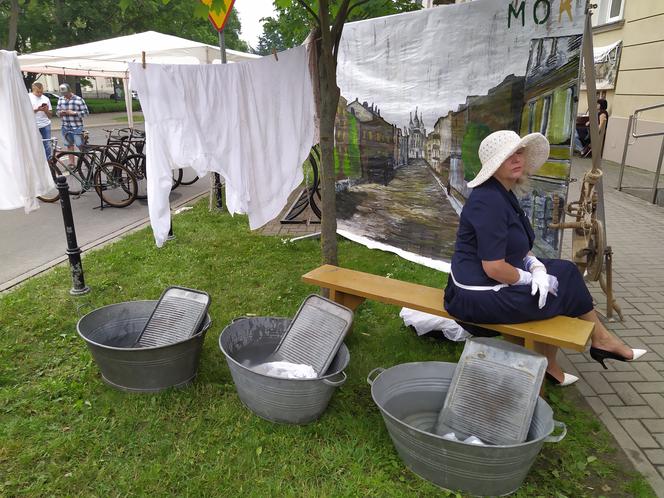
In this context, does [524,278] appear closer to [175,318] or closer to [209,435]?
[209,435]

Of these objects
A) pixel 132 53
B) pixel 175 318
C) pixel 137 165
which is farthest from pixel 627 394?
pixel 137 165

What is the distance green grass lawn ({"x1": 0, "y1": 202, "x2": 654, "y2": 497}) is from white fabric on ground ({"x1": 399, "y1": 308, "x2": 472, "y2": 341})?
10 centimetres

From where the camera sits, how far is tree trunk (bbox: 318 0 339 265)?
355 centimetres

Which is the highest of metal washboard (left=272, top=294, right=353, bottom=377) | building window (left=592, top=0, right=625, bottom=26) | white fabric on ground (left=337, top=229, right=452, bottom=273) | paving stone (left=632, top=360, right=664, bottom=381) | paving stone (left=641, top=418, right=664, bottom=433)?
building window (left=592, top=0, right=625, bottom=26)

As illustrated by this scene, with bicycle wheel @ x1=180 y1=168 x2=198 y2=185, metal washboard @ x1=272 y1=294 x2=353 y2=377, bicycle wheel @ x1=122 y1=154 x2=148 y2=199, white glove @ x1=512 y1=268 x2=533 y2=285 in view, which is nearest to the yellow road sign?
metal washboard @ x1=272 y1=294 x2=353 y2=377

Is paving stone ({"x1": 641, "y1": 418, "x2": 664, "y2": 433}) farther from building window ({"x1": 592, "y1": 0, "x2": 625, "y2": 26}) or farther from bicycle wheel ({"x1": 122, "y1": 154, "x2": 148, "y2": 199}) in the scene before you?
building window ({"x1": 592, "y1": 0, "x2": 625, "y2": 26})

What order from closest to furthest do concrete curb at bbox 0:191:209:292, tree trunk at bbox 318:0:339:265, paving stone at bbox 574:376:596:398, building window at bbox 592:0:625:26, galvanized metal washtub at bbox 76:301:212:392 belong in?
galvanized metal washtub at bbox 76:301:212:392 → paving stone at bbox 574:376:596:398 → tree trunk at bbox 318:0:339:265 → concrete curb at bbox 0:191:209:292 → building window at bbox 592:0:625:26

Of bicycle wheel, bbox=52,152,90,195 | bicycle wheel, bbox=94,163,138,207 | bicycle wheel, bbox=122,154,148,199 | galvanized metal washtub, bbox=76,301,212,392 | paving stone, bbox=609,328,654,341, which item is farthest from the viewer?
bicycle wheel, bbox=122,154,148,199

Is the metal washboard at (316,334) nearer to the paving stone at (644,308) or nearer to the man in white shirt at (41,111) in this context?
the paving stone at (644,308)

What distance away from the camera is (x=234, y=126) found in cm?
428

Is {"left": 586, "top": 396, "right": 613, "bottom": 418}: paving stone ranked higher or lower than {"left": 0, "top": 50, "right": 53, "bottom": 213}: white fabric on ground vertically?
lower

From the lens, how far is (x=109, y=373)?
3.24m

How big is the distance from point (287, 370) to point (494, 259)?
139 centimetres

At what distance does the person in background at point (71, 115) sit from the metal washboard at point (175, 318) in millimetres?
9309
